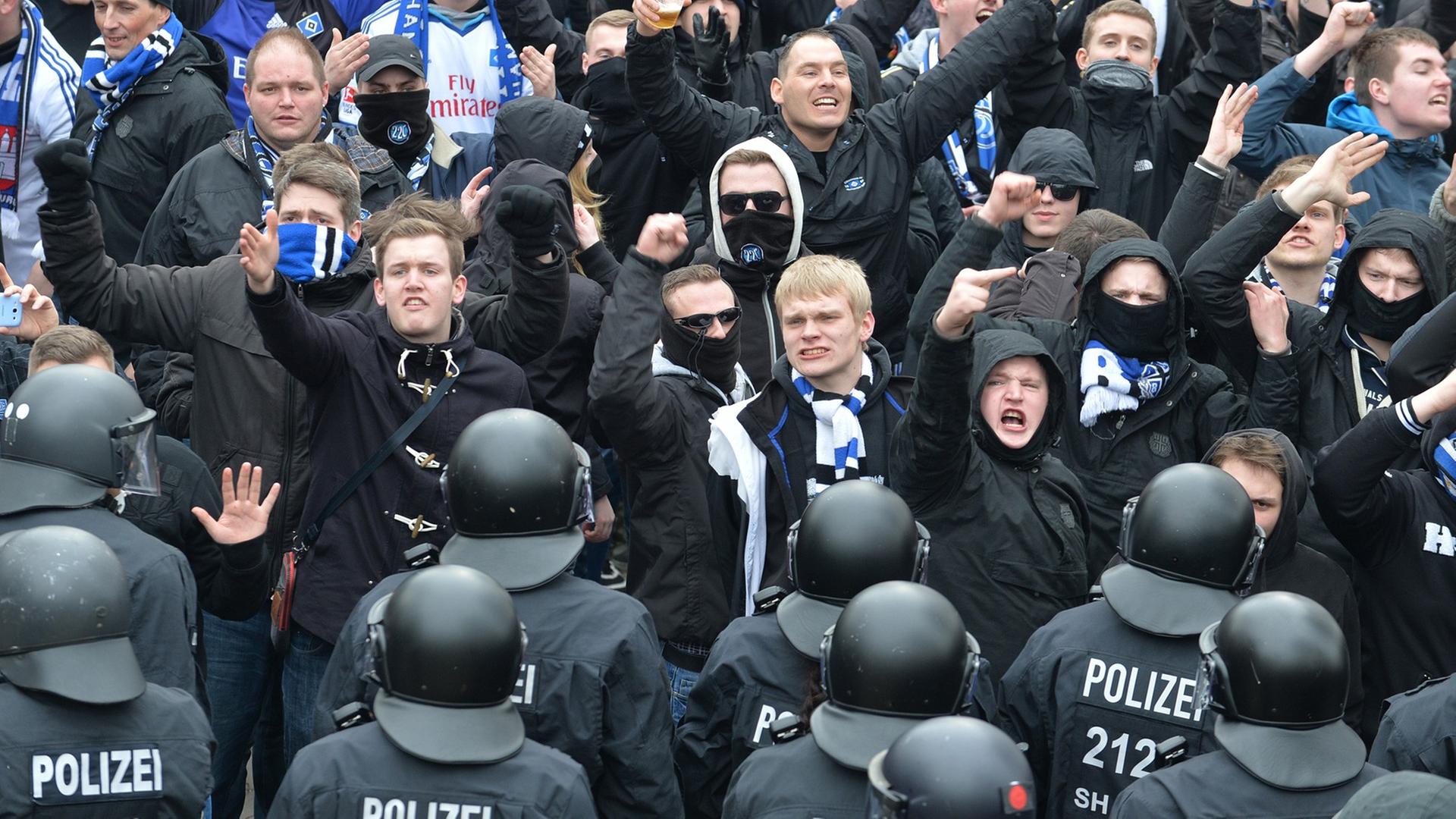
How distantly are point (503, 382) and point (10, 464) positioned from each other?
1.63 meters

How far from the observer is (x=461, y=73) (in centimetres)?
845

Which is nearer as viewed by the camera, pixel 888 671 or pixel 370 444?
pixel 888 671

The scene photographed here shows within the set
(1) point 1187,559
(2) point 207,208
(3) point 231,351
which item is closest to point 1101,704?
(1) point 1187,559

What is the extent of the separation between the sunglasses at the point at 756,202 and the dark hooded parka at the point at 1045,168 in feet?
3.91

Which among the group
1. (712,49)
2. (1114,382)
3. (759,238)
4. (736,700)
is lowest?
(736,700)

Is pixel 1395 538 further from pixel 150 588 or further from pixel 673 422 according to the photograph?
pixel 150 588

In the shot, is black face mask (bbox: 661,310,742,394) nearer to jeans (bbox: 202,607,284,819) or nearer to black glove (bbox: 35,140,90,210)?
jeans (bbox: 202,607,284,819)

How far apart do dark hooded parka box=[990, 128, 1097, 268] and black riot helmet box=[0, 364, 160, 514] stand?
388 centimetres

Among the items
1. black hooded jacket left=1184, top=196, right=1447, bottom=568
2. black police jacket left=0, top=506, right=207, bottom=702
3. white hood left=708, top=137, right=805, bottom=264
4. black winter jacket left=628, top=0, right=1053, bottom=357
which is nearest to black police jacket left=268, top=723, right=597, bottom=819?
black police jacket left=0, top=506, right=207, bottom=702

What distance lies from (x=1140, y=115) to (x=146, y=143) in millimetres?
4611

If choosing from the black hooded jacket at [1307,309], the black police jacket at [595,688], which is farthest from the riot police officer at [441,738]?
the black hooded jacket at [1307,309]

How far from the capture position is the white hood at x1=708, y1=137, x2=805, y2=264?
650 cm

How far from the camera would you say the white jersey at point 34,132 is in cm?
767

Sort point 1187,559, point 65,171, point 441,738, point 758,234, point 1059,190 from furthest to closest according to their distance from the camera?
1. point 1059,190
2. point 758,234
3. point 65,171
4. point 1187,559
5. point 441,738
